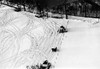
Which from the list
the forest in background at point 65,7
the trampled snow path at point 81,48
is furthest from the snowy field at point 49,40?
the forest in background at point 65,7

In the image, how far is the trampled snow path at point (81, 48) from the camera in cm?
1552

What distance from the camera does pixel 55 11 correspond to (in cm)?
3062

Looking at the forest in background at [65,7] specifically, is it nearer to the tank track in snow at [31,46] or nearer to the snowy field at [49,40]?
the snowy field at [49,40]

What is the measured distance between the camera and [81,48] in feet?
60.1

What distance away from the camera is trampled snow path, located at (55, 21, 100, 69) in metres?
15.5

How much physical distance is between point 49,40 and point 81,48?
14.6 ft

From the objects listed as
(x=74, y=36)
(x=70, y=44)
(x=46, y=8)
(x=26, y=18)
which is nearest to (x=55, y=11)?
(x=46, y=8)

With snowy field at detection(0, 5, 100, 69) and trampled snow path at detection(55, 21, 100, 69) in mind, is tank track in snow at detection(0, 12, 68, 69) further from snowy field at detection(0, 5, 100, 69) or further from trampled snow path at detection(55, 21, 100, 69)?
trampled snow path at detection(55, 21, 100, 69)

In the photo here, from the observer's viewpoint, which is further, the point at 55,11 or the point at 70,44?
the point at 55,11

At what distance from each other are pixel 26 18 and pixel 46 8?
6.04m

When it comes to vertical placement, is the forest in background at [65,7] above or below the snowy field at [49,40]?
above

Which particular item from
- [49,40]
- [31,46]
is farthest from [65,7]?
[31,46]

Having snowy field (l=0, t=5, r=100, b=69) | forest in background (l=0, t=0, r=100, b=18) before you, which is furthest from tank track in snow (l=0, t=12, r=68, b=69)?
forest in background (l=0, t=0, r=100, b=18)

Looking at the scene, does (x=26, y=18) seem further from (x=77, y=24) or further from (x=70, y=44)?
(x=70, y=44)
